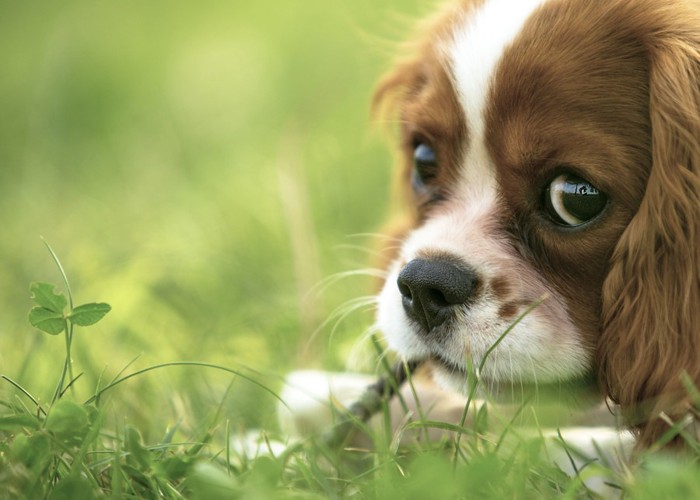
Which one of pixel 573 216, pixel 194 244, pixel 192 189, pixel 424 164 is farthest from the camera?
pixel 192 189

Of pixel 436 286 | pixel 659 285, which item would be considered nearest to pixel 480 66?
pixel 436 286

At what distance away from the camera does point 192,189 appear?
5.22 m

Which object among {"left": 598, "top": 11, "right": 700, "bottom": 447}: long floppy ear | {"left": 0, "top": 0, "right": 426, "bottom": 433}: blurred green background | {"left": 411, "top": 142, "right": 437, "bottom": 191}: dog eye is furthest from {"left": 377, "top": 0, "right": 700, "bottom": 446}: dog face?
{"left": 0, "top": 0, "right": 426, "bottom": 433}: blurred green background

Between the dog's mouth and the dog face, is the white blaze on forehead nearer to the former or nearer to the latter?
the dog face

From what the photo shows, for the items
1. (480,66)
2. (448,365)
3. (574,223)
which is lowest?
(448,365)

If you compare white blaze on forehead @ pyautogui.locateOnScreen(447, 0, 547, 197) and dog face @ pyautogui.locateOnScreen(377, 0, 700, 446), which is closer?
dog face @ pyautogui.locateOnScreen(377, 0, 700, 446)

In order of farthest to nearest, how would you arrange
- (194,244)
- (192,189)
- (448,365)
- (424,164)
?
(192,189) → (194,244) → (424,164) → (448,365)

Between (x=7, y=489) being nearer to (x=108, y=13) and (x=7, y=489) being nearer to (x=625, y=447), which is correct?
(x=625, y=447)

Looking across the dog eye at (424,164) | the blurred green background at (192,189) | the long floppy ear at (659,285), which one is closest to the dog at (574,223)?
the long floppy ear at (659,285)

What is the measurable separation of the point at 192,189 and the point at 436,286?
9.82 feet

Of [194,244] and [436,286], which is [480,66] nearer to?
[436,286]

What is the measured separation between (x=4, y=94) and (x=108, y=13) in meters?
2.02

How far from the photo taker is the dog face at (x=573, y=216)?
7.57ft

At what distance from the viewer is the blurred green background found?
3424 millimetres
